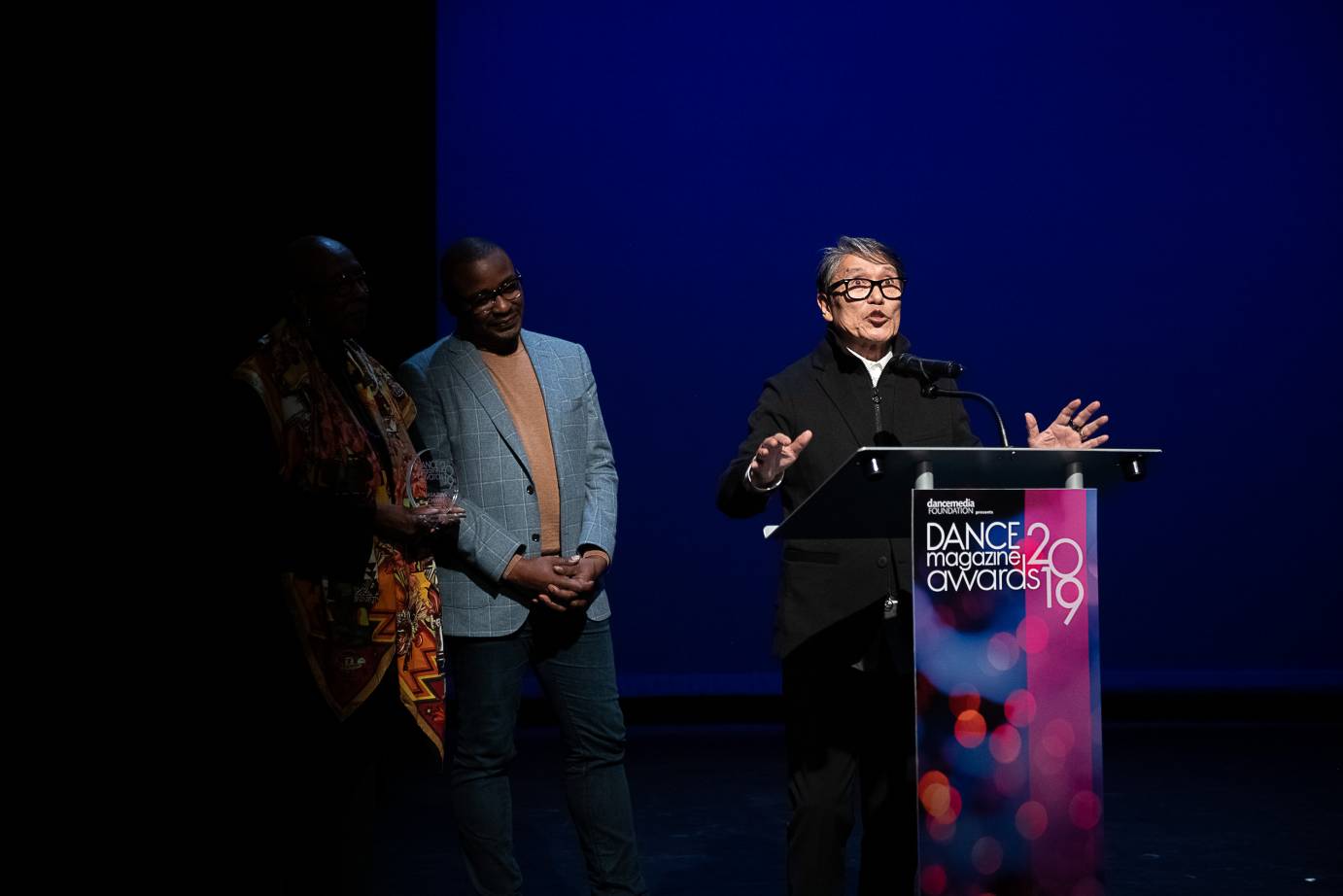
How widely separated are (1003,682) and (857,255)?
1.00 m

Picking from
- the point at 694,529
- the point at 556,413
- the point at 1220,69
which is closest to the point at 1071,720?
the point at 556,413

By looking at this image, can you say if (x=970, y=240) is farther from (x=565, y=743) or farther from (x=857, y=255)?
(x=565, y=743)

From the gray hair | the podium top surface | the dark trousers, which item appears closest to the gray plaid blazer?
the dark trousers

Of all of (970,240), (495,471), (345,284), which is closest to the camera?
(345,284)

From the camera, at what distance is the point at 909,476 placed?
227 cm

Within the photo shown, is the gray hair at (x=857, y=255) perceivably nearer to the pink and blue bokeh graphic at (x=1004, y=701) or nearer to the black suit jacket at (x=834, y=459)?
the black suit jacket at (x=834, y=459)

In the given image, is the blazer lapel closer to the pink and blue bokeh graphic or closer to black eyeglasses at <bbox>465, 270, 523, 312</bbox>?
black eyeglasses at <bbox>465, 270, 523, 312</bbox>

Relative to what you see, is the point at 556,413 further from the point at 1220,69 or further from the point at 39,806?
the point at 1220,69

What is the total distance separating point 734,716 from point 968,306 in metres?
2.12

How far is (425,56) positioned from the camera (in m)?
5.41

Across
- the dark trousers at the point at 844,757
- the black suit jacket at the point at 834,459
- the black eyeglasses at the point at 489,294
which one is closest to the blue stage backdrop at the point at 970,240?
the black eyeglasses at the point at 489,294

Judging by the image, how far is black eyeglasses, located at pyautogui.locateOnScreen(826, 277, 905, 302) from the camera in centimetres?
279

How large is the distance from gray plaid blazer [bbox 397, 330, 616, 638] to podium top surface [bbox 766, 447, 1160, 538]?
0.78 m

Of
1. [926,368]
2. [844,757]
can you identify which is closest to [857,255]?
[926,368]
